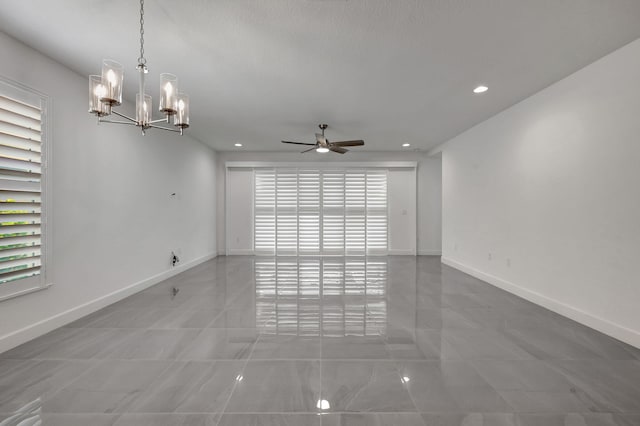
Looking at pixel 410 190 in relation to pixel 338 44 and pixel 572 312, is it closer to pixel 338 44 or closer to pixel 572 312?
pixel 572 312

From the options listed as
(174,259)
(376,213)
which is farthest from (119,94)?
(376,213)

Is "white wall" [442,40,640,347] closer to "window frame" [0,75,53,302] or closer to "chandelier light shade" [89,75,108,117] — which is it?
"chandelier light shade" [89,75,108,117]

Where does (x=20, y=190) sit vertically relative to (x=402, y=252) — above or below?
above

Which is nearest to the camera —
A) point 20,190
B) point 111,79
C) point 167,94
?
point 111,79

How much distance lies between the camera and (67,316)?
282cm

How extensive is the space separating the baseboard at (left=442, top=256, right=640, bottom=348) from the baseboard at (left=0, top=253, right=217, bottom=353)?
209 inches

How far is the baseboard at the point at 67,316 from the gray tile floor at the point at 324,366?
88 millimetres

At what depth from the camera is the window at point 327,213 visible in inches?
276

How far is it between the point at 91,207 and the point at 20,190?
0.78 m

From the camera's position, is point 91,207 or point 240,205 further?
point 240,205

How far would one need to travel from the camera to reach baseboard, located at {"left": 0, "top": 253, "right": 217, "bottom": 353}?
2.31 m

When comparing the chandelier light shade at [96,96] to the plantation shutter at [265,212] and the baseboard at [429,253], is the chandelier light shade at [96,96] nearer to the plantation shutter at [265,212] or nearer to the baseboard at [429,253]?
the plantation shutter at [265,212]

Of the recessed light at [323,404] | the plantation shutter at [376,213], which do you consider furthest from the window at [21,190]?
the plantation shutter at [376,213]

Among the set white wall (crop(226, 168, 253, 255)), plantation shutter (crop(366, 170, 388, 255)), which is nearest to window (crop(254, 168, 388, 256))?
plantation shutter (crop(366, 170, 388, 255))
